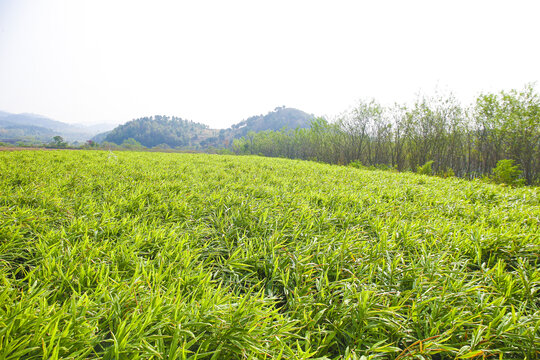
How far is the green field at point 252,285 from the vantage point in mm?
906

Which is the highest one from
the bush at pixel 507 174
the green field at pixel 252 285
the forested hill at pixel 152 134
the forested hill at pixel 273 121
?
the forested hill at pixel 273 121

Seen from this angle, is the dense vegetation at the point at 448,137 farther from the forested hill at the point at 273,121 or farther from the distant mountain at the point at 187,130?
the forested hill at the point at 273,121

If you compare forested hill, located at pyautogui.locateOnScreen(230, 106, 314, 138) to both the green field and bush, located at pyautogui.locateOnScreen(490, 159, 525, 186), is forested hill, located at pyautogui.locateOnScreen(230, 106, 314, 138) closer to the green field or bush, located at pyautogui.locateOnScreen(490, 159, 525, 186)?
bush, located at pyautogui.locateOnScreen(490, 159, 525, 186)

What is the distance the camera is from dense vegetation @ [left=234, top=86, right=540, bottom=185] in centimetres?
1014

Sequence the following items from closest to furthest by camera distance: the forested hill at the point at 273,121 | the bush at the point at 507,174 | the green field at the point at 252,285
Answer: the green field at the point at 252,285 < the bush at the point at 507,174 < the forested hill at the point at 273,121

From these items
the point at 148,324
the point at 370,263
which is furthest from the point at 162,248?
the point at 370,263

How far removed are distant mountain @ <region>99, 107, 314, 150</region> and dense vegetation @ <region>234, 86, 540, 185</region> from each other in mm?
89444

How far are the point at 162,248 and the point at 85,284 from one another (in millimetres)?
483

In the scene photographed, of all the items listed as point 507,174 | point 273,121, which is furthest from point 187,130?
point 507,174

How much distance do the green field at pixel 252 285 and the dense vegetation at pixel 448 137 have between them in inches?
384

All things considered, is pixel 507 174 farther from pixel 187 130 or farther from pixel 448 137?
pixel 187 130

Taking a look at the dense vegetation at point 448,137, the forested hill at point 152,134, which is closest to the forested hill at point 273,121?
the forested hill at point 152,134

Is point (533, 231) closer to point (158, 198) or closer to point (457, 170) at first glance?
point (158, 198)

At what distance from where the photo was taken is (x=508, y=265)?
1.82 meters
